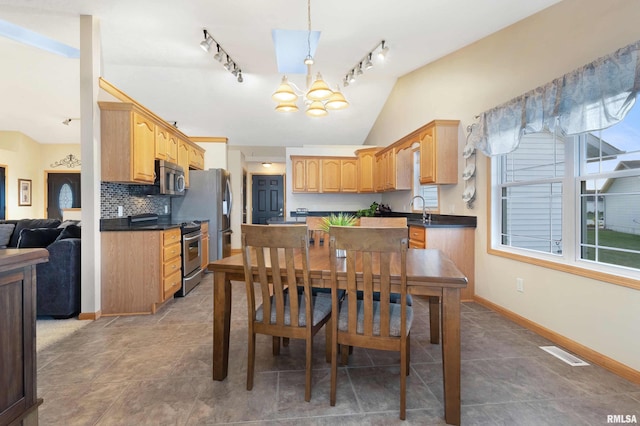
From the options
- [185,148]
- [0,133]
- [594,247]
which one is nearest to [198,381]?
[594,247]

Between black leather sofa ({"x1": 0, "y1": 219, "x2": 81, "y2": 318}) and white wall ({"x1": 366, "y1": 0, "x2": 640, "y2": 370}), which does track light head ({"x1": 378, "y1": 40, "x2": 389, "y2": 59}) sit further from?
black leather sofa ({"x1": 0, "y1": 219, "x2": 81, "y2": 318})

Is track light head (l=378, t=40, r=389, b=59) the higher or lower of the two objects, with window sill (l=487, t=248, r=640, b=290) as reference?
higher

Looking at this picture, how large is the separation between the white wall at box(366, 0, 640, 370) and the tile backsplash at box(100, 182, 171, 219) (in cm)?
406

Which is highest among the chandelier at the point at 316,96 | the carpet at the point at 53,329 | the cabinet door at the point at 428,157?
the chandelier at the point at 316,96

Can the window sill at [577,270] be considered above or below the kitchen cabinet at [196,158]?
below

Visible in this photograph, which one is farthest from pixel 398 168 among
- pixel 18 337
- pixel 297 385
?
pixel 18 337

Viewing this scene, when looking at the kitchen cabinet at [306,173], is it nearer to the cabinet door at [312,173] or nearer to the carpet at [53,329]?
the cabinet door at [312,173]

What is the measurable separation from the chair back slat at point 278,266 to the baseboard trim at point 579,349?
80.8 inches

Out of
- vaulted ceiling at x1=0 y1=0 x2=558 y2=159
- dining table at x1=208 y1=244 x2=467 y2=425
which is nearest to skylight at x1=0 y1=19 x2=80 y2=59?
vaulted ceiling at x1=0 y1=0 x2=558 y2=159

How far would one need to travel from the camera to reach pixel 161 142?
3762mm

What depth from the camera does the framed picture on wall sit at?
21.7ft

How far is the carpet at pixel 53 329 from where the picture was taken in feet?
8.11

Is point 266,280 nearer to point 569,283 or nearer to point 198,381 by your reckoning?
point 198,381

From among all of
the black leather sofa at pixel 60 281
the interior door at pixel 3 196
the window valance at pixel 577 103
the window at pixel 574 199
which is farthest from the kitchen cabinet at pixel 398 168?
the interior door at pixel 3 196
